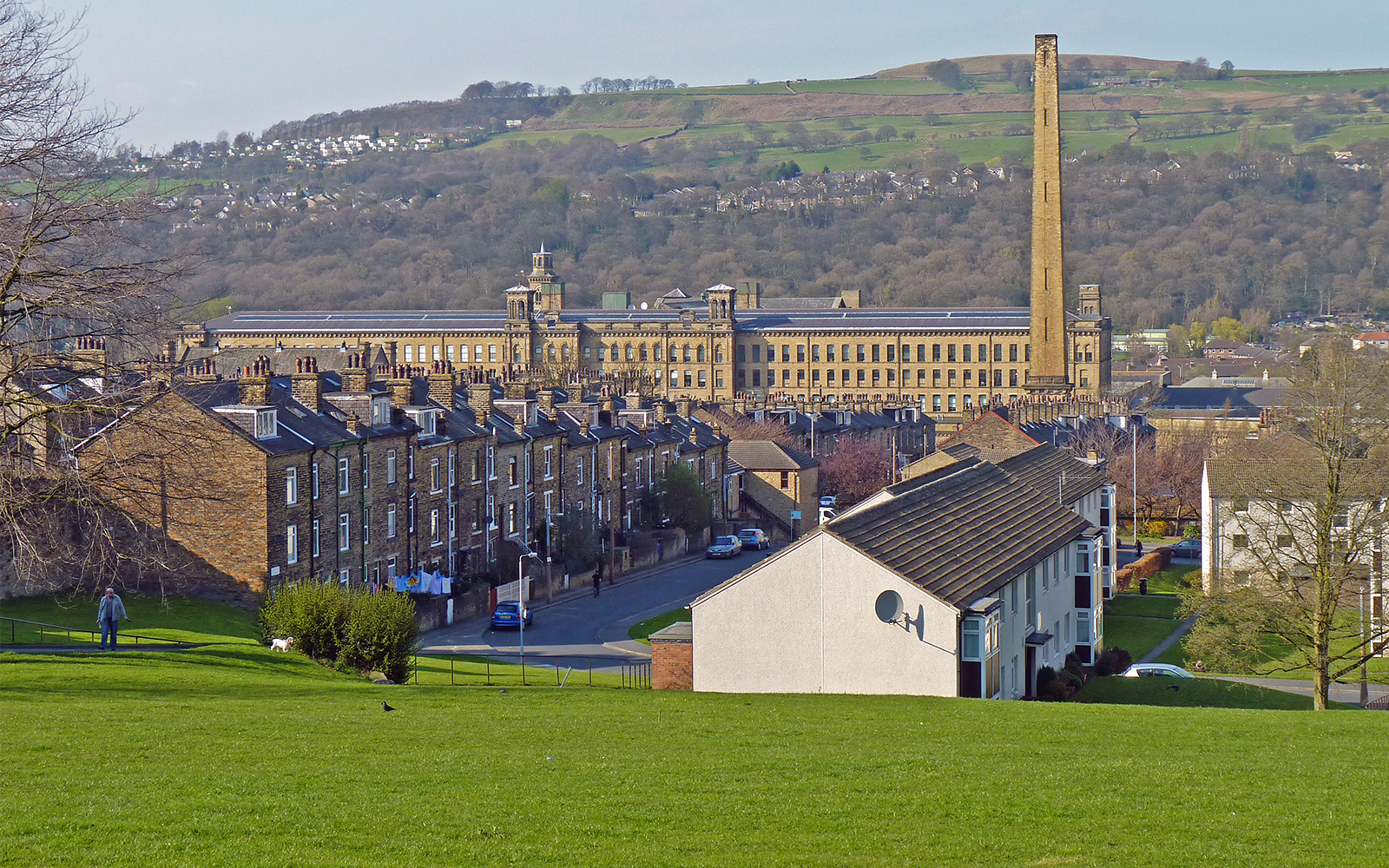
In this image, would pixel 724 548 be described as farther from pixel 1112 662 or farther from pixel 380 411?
pixel 1112 662

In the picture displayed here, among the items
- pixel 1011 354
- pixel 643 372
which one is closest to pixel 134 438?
pixel 643 372

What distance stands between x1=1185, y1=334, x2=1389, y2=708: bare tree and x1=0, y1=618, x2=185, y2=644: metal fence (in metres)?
25.3

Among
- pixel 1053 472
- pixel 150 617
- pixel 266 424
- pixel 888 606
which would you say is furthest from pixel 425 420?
pixel 888 606

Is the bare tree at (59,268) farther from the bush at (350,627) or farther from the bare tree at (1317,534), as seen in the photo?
the bare tree at (1317,534)

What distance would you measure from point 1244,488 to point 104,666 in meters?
34.3

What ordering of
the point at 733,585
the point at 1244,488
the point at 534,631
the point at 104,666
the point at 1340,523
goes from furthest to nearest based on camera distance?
the point at 534,631
the point at 1244,488
the point at 1340,523
the point at 733,585
the point at 104,666

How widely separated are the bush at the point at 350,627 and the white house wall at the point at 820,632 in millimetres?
6300

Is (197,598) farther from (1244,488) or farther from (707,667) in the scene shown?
(1244,488)

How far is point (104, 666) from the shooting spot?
26.9 m

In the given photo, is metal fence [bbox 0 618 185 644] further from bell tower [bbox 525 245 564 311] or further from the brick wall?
bell tower [bbox 525 245 564 311]

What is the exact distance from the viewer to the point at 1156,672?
42625 millimetres

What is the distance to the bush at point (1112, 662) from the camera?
4522 centimetres

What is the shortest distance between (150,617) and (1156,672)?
26825 millimetres

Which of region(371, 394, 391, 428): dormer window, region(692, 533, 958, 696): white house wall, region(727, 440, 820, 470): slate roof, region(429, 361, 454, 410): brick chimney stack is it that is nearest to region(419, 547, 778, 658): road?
region(371, 394, 391, 428): dormer window
